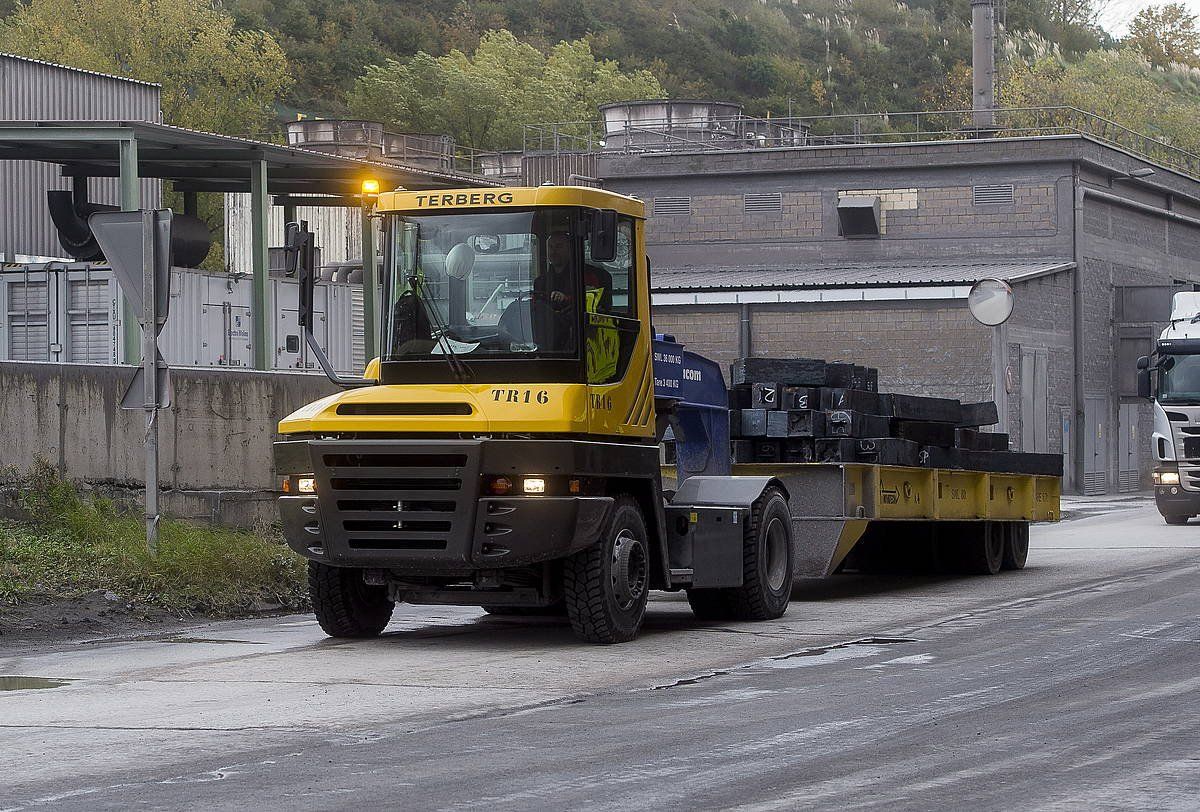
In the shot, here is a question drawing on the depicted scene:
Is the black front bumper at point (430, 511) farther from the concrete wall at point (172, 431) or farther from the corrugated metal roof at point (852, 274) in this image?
the corrugated metal roof at point (852, 274)

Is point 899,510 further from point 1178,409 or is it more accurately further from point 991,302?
point 991,302

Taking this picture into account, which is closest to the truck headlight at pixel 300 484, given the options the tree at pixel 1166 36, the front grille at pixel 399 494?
the front grille at pixel 399 494

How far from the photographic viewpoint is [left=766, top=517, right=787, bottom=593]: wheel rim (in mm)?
15734

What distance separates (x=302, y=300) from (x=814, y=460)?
6186 mm

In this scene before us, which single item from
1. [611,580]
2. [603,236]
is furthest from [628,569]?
[603,236]

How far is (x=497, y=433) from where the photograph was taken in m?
12.7

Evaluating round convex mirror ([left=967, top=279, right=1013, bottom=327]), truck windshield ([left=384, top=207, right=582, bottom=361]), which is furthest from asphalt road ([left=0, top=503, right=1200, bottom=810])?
round convex mirror ([left=967, top=279, right=1013, bottom=327])

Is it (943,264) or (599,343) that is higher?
(943,264)

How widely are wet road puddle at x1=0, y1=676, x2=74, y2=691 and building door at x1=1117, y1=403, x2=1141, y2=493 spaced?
4324 centimetres

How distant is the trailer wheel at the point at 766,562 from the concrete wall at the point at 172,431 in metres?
6.31

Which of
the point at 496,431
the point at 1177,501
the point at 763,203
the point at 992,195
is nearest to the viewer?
the point at 496,431

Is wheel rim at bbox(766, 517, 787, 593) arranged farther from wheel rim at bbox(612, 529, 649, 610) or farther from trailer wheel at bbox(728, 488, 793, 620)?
wheel rim at bbox(612, 529, 649, 610)

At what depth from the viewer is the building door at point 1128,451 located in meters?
51.5

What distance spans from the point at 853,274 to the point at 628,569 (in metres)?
34.7
